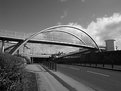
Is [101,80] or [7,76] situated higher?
[7,76]

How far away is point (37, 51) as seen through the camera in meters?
93.4

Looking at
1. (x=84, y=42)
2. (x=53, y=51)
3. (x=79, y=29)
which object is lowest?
(x=53, y=51)

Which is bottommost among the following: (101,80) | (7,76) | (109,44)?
(101,80)

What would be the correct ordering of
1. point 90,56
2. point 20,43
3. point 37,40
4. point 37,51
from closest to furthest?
point 90,56 → point 20,43 → point 37,40 → point 37,51

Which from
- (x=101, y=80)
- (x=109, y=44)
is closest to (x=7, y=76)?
(x=101, y=80)

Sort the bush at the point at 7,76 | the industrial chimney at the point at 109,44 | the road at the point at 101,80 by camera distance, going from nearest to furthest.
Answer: the bush at the point at 7,76 → the road at the point at 101,80 → the industrial chimney at the point at 109,44

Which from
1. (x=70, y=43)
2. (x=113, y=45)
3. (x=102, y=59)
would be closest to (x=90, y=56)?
(x=102, y=59)

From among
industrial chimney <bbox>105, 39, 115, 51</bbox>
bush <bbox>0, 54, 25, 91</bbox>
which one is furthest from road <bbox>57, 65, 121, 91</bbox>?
industrial chimney <bbox>105, 39, 115, 51</bbox>

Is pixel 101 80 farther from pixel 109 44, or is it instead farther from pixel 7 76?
pixel 109 44

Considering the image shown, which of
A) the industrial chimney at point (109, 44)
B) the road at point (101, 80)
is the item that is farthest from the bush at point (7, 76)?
the industrial chimney at point (109, 44)

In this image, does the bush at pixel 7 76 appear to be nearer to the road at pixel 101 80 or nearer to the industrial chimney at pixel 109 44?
the road at pixel 101 80

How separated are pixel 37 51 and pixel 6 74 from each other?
9116cm

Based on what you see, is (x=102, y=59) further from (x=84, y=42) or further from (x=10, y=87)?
(x=84, y=42)

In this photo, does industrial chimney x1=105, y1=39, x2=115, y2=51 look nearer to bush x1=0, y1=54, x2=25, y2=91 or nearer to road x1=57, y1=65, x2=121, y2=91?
road x1=57, y1=65, x2=121, y2=91
